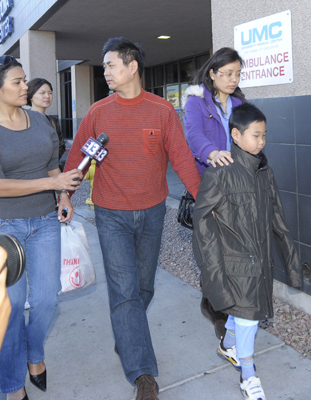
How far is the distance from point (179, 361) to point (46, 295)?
1056 mm

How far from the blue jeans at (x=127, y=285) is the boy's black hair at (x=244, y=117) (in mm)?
732

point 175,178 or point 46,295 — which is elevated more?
point 175,178

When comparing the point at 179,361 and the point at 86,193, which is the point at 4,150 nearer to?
the point at 179,361

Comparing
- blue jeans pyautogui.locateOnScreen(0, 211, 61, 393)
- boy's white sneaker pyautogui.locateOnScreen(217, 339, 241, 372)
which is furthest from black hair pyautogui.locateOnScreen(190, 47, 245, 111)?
boy's white sneaker pyautogui.locateOnScreen(217, 339, 241, 372)

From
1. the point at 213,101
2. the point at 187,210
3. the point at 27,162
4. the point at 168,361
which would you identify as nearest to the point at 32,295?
the point at 27,162

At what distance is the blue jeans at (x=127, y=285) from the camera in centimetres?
287

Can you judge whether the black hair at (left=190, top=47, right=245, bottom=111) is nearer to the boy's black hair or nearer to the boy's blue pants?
the boy's black hair

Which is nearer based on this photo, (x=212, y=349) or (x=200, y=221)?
(x=200, y=221)

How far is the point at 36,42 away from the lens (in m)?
12.8

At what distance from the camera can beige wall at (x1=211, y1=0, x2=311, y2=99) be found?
12.3 feet

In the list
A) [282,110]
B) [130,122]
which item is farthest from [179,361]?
[282,110]

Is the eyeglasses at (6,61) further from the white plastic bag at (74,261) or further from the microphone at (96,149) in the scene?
the white plastic bag at (74,261)

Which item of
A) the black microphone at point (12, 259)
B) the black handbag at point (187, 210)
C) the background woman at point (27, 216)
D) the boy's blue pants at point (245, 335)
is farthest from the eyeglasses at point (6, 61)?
the boy's blue pants at point (245, 335)

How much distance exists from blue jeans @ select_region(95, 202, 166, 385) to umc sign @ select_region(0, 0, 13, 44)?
13877 millimetres
